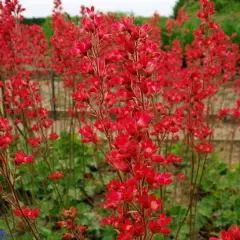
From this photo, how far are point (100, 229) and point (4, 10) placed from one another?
223 cm

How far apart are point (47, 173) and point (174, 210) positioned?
1.57m

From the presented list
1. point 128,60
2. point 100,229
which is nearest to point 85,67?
point 128,60

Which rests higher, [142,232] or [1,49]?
[1,49]

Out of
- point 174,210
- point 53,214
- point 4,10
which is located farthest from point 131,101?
point 4,10

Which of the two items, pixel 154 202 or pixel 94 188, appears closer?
pixel 154 202

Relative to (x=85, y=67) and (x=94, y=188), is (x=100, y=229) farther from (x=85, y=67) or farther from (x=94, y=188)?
(x=85, y=67)

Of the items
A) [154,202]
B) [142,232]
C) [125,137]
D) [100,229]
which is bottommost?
[100,229]

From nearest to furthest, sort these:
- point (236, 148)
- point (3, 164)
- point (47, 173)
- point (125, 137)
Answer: point (125, 137) → point (3, 164) → point (47, 173) → point (236, 148)

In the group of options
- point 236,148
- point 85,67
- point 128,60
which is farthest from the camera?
point 236,148

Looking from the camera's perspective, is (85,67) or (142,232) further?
(85,67)

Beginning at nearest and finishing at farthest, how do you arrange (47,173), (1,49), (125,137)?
(125,137), (1,49), (47,173)

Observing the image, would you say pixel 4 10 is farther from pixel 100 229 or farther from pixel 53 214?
pixel 100 229

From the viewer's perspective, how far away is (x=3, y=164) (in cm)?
179

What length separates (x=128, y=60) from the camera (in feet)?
4.57
